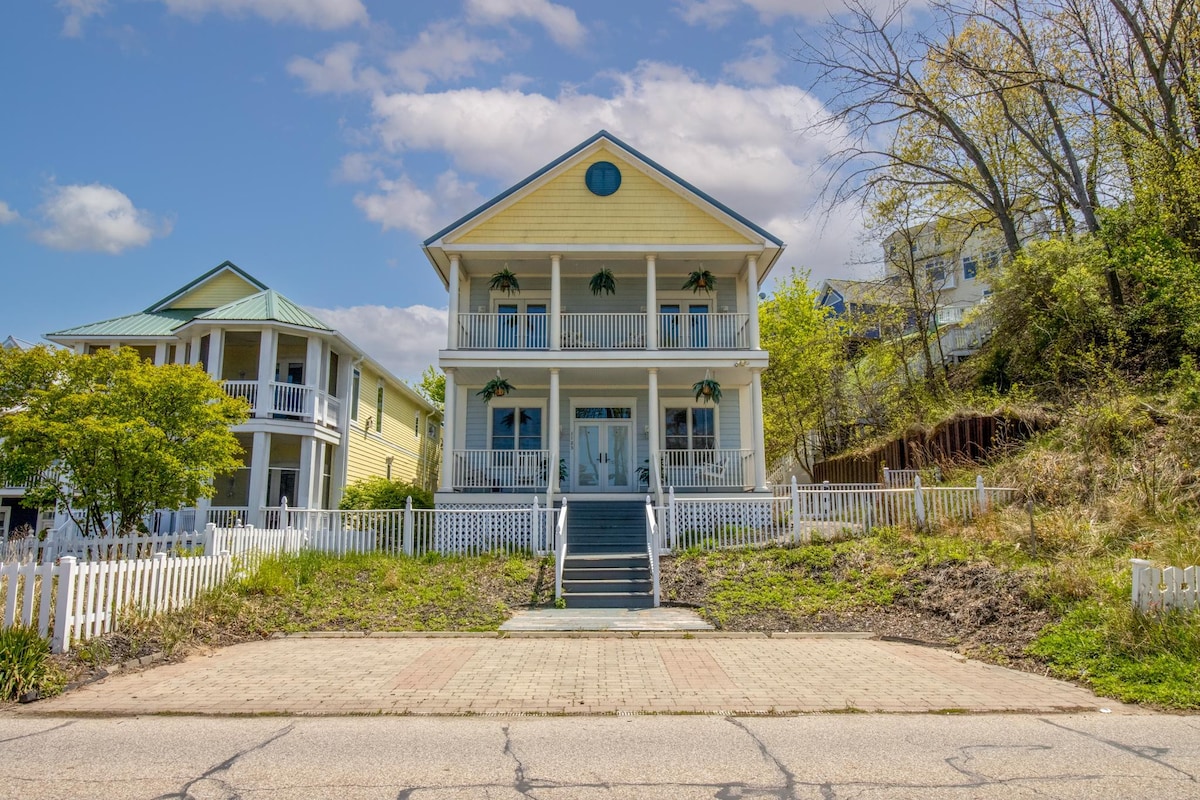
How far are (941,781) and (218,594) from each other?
9.49 m

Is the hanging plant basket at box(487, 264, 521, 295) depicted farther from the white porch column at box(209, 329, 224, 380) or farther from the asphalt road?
the asphalt road

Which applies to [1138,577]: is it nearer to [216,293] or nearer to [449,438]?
[449,438]

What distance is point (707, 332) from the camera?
2005 cm

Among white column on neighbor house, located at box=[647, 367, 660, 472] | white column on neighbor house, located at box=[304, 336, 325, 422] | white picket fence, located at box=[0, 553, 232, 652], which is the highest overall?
white column on neighbor house, located at box=[304, 336, 325, 422]

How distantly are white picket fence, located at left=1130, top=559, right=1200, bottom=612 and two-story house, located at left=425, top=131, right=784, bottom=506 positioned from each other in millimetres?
10610

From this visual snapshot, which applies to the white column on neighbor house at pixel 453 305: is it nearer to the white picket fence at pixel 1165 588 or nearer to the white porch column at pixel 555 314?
the white porch column at pixel 555 314

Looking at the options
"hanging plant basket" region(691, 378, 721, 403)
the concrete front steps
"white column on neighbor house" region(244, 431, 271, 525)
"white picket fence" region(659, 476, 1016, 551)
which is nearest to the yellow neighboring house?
"white column on neighbor house" region(244, 431, 271, 525)

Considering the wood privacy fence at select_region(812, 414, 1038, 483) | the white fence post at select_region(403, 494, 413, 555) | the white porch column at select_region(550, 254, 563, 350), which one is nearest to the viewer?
the white fence post at select_region(403, 494, 413, 555)

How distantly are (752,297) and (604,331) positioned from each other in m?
3.91

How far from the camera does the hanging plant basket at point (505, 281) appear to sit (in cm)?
1994

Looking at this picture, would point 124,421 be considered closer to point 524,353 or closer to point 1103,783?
point 524,353

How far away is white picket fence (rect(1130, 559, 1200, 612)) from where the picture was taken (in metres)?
A: 8.00


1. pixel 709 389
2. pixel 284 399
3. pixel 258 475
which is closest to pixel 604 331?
pixel 709 389

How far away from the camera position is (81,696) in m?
7.00
